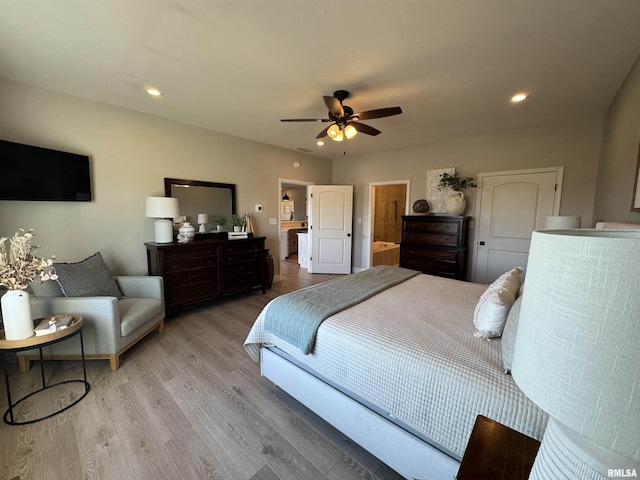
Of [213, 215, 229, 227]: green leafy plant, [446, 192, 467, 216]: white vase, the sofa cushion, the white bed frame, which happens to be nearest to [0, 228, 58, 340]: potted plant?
the sofa cushion

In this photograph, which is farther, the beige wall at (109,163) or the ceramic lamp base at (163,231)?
the ceramic lamp base at (163,231)

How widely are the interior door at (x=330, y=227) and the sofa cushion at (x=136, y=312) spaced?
3.38 meters

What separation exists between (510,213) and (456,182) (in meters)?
0.89

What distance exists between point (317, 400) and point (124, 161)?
338 centimetres

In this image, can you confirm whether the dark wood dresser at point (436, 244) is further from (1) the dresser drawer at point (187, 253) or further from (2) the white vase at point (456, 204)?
(1) the dresser drawer at point (187, 253)

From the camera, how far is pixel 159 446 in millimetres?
1550

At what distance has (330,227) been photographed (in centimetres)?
561

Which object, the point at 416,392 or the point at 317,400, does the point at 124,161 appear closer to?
the point at 317,400

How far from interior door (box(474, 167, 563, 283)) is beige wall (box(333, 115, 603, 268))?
0.12 metres

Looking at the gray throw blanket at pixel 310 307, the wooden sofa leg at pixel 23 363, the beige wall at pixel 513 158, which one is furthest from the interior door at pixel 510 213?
the wooden sofa leg at pixel 23 363

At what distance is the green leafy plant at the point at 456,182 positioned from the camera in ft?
13.6

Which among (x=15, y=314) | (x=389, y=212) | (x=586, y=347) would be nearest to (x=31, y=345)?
(x=15, y=314)

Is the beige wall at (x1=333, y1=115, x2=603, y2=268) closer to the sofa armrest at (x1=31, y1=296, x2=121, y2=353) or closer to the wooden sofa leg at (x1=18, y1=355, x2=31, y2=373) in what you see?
the sofa armrest at (x1=31, y1=296, x2=121, y2=353)

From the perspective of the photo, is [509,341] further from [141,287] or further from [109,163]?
[109,163]
